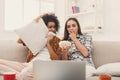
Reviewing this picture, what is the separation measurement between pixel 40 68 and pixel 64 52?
976 mm

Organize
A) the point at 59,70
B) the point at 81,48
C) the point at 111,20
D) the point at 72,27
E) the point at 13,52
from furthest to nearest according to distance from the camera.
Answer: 1. the point at 111,20
2. the point at 13,52
3. the point at 72,27
4. the point at 81,48
5. the point at 59,70

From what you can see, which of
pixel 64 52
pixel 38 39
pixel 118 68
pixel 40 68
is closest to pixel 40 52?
pixel 38 39

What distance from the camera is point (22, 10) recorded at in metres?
3.56

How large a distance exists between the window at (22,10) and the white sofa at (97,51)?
2.90ft

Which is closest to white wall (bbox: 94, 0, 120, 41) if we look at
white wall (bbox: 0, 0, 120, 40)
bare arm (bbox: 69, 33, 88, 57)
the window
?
white wall (bbox: 0, 0, 120, 40)

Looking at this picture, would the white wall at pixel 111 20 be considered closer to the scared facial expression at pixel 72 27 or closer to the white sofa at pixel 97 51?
the white sofa at pixel 97 51

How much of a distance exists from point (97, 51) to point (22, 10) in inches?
62.0

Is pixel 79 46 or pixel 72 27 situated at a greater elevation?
pixel 72 27

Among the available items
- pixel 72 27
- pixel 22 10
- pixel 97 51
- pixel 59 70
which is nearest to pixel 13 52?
pixel 72 27

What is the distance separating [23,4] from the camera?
355cm

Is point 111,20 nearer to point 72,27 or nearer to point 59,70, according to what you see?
point 72,27

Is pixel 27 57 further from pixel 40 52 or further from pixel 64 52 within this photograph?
pixel 64 52

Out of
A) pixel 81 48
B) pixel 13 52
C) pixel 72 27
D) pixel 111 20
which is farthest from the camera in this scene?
pixel 111 20

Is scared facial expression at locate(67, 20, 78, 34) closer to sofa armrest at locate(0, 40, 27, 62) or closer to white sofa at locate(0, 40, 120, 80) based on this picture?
white sofa at locate(0, 40, 120, 80)
